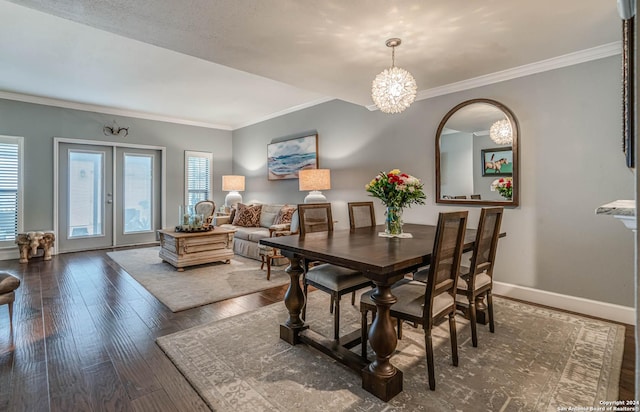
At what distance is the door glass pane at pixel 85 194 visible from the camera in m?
5.71

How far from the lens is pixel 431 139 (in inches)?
153

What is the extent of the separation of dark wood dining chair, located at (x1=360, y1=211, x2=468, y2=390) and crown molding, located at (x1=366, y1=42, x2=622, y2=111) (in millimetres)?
2264

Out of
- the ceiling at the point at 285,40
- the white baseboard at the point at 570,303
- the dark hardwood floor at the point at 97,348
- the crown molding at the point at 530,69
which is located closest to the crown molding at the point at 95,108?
the ceiling at the point at 285,40

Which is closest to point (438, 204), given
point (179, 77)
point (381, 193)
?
point (381, 193)

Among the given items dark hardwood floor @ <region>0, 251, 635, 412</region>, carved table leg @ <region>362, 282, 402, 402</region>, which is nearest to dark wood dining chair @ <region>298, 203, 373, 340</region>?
carved table leg @ <region>362, 282, 402, 402</region>

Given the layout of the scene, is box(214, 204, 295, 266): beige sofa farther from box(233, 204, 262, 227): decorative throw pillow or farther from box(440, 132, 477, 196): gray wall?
box(440, 132, 477, 196): gray wall

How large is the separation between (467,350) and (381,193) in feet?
4.24

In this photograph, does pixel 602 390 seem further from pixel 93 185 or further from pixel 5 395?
pixel 93 185

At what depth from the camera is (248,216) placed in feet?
19.1

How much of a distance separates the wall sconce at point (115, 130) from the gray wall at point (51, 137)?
0.21 feet

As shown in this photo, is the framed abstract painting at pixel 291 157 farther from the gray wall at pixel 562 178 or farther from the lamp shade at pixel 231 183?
the gray wall at pixel 562 178

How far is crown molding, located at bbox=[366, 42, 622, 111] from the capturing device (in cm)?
273

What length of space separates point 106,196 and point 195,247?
296 centimetres

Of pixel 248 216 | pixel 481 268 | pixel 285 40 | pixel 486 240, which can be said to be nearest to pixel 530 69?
pixel 486 240
